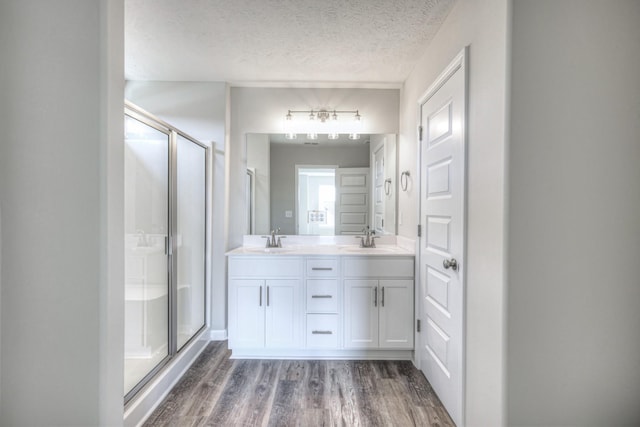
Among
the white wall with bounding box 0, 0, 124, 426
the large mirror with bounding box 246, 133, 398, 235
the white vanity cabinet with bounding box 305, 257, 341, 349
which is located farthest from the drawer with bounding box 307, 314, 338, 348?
the white wall with bounding box 0, 0, 124, 426

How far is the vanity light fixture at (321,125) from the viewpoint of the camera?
118 inches

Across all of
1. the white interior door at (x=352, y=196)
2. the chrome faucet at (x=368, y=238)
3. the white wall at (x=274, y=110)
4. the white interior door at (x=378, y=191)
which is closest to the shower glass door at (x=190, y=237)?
the white wall at (x=274, y=110)

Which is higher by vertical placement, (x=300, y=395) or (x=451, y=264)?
(x=451, y=264)

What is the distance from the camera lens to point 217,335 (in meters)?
2.87

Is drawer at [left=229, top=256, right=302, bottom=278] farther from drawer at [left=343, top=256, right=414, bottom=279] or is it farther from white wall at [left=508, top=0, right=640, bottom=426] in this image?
white wall at [left=508, top=0, right=640, bottom=426]

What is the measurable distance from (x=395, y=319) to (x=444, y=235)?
3.07ft

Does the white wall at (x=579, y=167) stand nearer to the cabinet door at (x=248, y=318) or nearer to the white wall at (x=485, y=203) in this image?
the white wall at (x=485, y=203)

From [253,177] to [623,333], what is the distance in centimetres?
278

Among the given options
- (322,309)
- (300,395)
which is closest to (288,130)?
(322,309)

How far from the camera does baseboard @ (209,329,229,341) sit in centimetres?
286

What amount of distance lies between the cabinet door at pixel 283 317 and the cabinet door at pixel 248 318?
6cm

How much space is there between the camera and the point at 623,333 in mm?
1214

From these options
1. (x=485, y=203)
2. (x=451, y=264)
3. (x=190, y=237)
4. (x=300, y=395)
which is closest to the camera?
(x=485, y=203)

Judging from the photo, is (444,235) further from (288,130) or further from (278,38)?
(288,130)
